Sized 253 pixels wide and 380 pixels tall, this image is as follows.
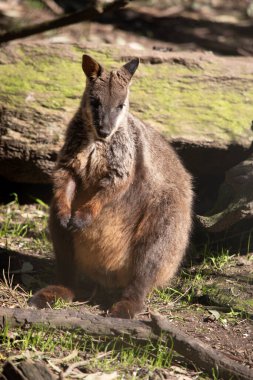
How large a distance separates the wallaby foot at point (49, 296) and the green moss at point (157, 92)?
2011 millimetres

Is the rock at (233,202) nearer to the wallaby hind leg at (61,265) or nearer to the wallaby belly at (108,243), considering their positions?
the wallaby belly at (108,243)

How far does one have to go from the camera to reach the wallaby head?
4.97 m

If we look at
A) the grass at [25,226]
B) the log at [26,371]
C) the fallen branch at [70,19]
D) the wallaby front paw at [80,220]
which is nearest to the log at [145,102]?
the grass at [25,226]

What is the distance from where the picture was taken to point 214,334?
4797mm

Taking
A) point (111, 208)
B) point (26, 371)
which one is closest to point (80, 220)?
point (111, 208)

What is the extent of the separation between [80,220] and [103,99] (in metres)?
0.90

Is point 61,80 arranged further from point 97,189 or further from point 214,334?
point 214,334

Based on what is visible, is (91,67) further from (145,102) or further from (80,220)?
(145,102)

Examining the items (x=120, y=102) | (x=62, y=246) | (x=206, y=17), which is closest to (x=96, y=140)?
(x=120, y=102)

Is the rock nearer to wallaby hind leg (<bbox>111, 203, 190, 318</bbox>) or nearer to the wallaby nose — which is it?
wallaby hind leg (<bbox>111, 203, 190, 318</bbox>)

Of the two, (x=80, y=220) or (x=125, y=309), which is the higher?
(x=80, y=220)

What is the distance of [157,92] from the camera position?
6953mm

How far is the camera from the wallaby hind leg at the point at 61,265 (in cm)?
508

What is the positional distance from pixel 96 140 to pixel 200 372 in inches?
76.6
